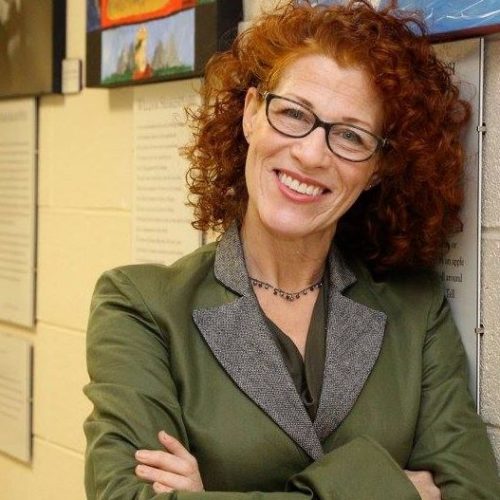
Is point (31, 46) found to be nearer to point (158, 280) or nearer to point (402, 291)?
point (158, 280)

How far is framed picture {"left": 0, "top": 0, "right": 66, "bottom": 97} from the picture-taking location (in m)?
2.77

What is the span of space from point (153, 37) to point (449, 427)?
1.22 meters

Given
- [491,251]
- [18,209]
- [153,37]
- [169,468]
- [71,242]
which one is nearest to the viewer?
[169,468]

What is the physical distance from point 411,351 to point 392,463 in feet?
0.84

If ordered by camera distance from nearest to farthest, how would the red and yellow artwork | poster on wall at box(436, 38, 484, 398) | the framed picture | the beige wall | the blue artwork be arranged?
the blue artwork → poster on wall at box(436, 38, 484, 398) → the red and yellow artwork → the beige wall → the framed picture

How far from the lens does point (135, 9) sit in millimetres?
2408

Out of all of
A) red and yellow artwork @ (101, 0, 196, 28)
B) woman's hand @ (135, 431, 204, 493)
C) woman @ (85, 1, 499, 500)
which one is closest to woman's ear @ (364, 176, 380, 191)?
woman @ (85, 1, 499, 500)

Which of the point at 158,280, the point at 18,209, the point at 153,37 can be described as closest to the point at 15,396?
the point at 18,209

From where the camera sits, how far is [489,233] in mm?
1709

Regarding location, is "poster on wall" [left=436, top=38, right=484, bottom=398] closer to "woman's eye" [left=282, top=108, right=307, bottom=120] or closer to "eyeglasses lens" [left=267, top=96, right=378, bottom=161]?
"eyeglasses lens" [left=267, top=96, right=378, bottom=161]

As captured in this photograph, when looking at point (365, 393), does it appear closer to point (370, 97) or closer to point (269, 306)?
point (269, 306)

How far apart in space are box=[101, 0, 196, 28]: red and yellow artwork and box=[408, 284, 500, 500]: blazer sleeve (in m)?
0.99

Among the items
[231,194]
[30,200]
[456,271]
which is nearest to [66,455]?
[30,200]

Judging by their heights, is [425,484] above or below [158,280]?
below
